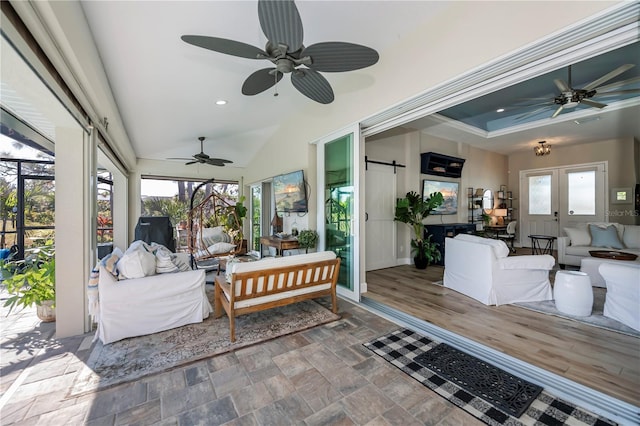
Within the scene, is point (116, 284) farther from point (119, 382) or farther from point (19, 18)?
point (19, 18)

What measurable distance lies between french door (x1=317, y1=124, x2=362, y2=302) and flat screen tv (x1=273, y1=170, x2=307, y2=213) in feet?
1.15

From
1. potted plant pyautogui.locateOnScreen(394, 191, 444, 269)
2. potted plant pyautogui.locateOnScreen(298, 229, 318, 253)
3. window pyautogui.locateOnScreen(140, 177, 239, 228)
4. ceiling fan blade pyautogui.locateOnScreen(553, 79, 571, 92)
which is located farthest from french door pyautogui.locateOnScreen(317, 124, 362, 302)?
window pyautogui.locateOnScreen(140, 177, 239, 228)

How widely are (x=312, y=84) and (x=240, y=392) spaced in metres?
2.62

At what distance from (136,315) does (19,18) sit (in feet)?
8.17

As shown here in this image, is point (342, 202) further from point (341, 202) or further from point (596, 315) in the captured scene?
point (596, 315)

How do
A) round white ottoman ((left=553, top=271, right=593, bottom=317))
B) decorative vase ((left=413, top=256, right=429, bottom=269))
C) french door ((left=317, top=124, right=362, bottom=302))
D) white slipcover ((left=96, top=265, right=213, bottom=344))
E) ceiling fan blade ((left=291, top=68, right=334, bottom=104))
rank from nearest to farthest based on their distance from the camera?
ceiling fan blade ((left=291, top=68, right=334, bottom=104)), white slipcover ((left=96, top=265, right=213, bottom=344)), round white ottoman ((left=553, top=271, right=593, bottom=317)), french door ((left=317, top=124, right=362, bottom=302)), decorative vase ((left=413, top=256, right=429, bottom=269))

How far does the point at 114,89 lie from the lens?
320 centimetres

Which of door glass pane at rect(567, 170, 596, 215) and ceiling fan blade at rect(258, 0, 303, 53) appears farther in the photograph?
door glass pane at rect(567, 170, 596, 215)

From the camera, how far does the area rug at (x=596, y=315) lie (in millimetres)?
2627

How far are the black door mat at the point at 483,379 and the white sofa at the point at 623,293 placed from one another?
183 cm

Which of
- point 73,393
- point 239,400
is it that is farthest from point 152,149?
point 239,400

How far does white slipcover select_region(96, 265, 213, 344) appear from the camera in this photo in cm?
253

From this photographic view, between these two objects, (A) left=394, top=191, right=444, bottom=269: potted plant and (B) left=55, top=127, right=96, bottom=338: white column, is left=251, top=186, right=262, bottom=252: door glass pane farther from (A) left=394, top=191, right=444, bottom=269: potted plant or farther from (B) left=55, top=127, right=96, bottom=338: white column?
(B) left=55, top=127, right=96, bottom=338: white column

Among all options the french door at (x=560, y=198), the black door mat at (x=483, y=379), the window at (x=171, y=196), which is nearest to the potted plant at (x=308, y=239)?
the black door mat at (x=483, y=379)
